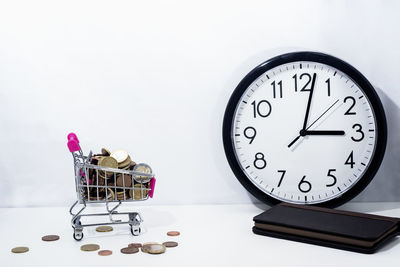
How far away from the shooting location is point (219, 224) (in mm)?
1224

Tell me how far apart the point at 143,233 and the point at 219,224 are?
7.4 inches

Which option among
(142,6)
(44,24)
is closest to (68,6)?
(44,24)

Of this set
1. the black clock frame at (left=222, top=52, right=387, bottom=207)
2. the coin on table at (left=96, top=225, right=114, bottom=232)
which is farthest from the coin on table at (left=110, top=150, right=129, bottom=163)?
the black clock frame at (left=222, top=52, right=387, bottom=207)

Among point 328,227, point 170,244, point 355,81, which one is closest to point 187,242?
point 170,244

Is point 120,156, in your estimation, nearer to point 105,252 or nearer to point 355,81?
point 105,252

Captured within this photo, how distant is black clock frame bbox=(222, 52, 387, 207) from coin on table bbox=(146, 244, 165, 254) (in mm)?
336

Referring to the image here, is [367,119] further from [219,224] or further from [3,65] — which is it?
[3,65]

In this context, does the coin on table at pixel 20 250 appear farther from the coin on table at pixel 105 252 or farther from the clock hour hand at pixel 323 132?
the clock hour hand at pixel 323 132

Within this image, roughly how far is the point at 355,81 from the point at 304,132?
18 centimetres

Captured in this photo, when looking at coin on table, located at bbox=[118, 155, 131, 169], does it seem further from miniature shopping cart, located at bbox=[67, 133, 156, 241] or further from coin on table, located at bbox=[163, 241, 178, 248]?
coin on table, located at bbox=[163, 241, 178, 248]

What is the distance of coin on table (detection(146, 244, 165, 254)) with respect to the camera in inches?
40.0

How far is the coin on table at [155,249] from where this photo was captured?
1016 mm

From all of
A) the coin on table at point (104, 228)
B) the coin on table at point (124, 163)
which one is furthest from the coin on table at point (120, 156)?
the coin on table at point (104, 228)

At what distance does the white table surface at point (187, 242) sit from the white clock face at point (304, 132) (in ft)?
0.39
